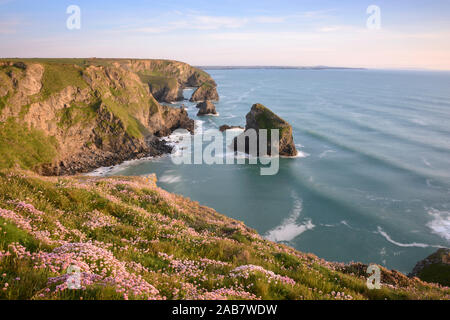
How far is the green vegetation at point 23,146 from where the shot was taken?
51.6 m

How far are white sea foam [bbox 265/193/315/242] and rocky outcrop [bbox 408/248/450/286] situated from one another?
16.8 metres

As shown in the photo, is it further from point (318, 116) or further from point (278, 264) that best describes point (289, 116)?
point (278, 264)

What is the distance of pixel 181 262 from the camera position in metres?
8.70

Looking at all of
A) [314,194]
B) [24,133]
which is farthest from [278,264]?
[24,133]

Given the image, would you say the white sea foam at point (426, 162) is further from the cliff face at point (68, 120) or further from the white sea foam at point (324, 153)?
the cliff face at point (68, 120)

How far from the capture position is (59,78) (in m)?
71.9

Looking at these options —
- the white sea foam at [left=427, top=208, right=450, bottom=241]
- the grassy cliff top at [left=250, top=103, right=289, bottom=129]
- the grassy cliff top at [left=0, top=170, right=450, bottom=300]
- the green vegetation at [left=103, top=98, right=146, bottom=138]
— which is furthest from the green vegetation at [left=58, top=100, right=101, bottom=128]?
the white sea foam at [left=427, top=208, right=450, bottom=241]

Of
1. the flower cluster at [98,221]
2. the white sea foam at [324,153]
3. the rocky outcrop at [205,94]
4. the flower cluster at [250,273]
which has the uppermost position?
the rocky outcrop at [205,94]

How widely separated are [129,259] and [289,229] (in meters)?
34.4

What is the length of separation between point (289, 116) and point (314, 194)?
65.7 metres

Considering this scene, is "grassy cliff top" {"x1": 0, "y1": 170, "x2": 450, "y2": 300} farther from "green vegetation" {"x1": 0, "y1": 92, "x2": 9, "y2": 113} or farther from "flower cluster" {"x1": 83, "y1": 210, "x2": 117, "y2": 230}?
"green vegetation" {"x1": 0, "y1": 92, "x2": 9, "y2": 113}

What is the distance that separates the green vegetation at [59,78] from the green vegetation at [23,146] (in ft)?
39.6

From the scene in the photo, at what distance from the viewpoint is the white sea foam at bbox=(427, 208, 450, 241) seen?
37656mm

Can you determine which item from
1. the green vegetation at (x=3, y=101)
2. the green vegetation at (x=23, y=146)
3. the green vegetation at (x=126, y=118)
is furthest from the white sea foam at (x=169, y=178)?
the green vegetation at (x=3, y=101)
